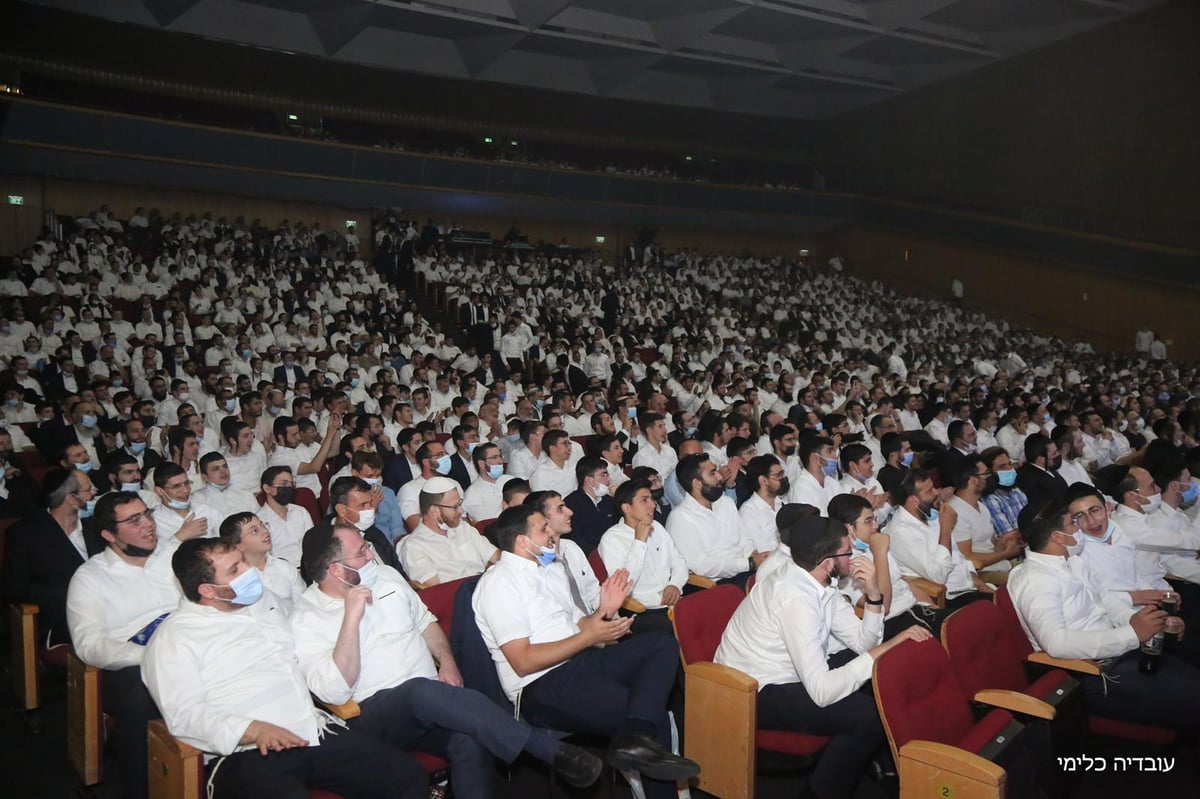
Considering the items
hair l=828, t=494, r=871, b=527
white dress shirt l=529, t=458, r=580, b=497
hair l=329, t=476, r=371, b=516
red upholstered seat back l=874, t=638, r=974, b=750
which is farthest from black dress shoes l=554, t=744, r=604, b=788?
white dress shirt l=529, t=458, r=580, b=497

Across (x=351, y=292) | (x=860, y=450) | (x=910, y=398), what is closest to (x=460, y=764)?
(x=860, y=450)

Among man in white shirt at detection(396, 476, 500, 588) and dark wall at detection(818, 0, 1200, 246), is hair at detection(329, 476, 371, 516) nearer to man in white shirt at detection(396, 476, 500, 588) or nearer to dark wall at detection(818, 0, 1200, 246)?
man in white shirt at detection(396, 476, 500, 588)

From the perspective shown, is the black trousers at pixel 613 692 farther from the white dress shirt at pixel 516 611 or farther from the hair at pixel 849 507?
the hair at pixel 849 507

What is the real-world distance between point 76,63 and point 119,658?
1794cm

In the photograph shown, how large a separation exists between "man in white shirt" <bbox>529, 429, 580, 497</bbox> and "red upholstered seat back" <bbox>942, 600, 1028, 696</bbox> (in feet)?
10.6

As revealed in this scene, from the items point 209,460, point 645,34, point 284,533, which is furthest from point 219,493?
point 645,34

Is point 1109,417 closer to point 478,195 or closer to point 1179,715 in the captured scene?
point 1179,715

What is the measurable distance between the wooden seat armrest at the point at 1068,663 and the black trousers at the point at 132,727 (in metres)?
3.20

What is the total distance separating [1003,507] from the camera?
5.70 meters

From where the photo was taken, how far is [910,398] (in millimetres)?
10117

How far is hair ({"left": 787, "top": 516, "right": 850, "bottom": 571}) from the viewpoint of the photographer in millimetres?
3135

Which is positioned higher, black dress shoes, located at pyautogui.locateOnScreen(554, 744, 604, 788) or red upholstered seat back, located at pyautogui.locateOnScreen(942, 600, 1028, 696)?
red upholstered seat back, located at pyautogui.locateOnScreen(942, 600, 1028, 696)

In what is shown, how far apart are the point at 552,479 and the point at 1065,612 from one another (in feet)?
11.7

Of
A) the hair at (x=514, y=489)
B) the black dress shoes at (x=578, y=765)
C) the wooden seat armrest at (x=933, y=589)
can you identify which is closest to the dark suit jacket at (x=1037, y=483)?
the wooden seat armrest at (x=933, y=589)
